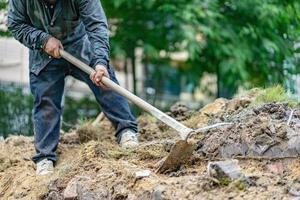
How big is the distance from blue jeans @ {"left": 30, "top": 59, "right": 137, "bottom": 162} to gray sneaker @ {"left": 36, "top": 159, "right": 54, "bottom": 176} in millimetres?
40

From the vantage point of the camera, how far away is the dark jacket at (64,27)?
19.3ft

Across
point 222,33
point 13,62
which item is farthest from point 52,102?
point 13,62

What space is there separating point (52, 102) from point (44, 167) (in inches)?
21.1

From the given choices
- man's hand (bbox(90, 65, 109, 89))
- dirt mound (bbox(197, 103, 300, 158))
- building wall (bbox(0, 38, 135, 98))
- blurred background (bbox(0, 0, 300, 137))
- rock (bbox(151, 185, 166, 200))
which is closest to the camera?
rock (bbox(151, 185, 166, 200))

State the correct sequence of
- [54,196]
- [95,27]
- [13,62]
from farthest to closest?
1. [13,62]
2. [95,27]
3. [54,196]

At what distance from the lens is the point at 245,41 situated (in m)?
10.0

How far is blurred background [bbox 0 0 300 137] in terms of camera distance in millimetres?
9477

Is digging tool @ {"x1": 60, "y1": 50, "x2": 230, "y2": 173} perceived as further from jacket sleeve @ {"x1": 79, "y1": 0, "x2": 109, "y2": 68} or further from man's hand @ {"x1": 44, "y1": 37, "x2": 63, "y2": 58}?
jacket sleeve @ {"x1": 79, "y1": 0, "x2": 109, "y2": 68}

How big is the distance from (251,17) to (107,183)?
17.6 ft

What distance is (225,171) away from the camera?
463cm

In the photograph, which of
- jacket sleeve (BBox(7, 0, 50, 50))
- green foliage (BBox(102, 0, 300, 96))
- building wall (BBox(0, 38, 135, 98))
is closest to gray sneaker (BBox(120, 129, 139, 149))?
jacket sleeve (BBox(7, 0, 50, 50))

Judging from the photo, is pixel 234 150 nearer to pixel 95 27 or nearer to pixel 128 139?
pixel 128 139

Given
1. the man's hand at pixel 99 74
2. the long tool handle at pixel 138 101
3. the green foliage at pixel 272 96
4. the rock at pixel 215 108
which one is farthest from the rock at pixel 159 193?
the rock at pixel 215 108

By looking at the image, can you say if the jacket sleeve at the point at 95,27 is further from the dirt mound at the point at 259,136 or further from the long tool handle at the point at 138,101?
the dirt mound at the point at 259,136
